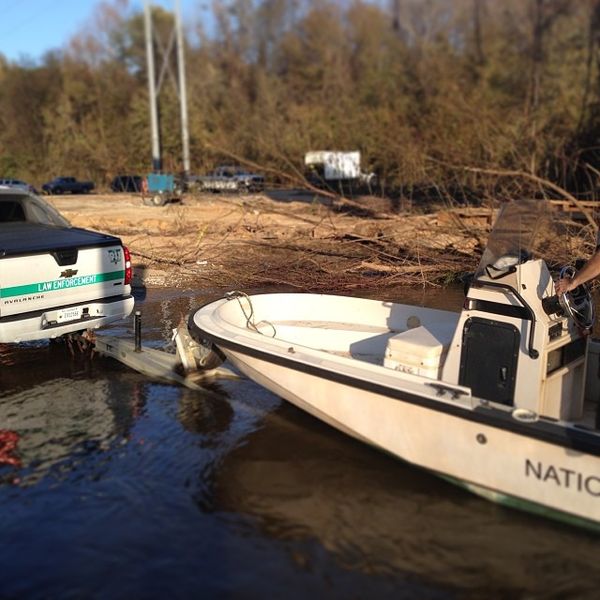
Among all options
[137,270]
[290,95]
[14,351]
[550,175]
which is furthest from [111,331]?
[290,95]

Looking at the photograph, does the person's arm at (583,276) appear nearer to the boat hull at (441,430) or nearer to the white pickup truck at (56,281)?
the boat hull at (441,430)

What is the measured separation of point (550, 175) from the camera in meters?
19.4

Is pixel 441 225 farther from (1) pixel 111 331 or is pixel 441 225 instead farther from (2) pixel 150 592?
(2) pixel 150 592

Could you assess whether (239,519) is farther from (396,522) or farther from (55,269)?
(55,269)

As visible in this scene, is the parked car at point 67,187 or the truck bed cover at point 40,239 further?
the parked car at point 67,187

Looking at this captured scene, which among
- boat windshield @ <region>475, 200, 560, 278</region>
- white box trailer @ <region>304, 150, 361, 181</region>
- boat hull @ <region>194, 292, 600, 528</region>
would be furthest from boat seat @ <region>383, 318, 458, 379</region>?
white box trailer @ <region>304, 150, 361, 181</region>

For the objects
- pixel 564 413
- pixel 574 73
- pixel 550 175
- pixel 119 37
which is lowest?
pixel 564 413

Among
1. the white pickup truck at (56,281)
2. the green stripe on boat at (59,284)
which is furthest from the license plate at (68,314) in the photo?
the green stripe on boat at (59,284)

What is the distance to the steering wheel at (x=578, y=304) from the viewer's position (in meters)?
4.31

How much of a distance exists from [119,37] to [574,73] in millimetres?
41252

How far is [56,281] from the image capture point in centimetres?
635

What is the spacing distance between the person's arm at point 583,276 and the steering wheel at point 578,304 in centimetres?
5

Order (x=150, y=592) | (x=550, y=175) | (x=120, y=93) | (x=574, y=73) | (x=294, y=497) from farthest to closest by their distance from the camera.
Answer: (x=120, y=93) < (x=574, y=73) < (x=550, y=175) < (x=294, y=497) < (x=150, y=592)

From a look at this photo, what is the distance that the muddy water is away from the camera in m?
3.55
